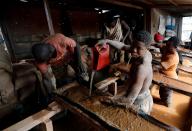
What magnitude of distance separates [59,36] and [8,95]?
133 centimetres

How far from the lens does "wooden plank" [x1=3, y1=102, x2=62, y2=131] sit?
1.73 meters

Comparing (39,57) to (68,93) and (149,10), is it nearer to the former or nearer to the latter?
(68,93)

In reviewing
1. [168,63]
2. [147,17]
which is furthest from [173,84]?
[147,17]

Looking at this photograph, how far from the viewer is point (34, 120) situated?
184 centimetres

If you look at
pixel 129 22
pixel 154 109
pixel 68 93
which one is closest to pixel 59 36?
pixel 68 93

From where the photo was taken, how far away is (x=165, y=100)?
3.60 meters

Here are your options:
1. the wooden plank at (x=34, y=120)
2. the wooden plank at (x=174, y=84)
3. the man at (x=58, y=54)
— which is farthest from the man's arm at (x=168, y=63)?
the wooden plank at (x=34, y=120)

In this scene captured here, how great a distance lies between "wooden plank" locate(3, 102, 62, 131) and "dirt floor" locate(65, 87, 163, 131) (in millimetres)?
259

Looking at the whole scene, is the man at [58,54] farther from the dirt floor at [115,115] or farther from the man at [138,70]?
the man at [138,70]

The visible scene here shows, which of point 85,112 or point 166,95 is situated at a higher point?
point 85,112

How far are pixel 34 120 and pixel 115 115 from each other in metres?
0.95

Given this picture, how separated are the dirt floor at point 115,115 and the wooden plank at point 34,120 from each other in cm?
26

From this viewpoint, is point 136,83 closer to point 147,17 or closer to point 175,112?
point 175,112

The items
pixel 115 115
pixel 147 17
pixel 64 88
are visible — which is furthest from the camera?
pixel 147 17
